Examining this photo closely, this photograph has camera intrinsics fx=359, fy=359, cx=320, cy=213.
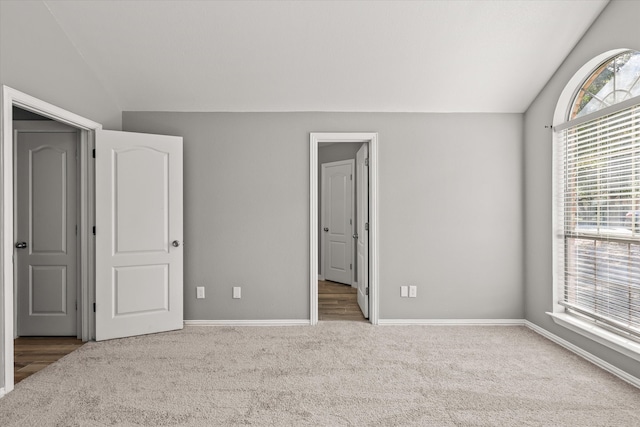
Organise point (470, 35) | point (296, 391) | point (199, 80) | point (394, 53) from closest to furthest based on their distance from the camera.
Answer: point (296, 391)
point (470, 35)
point (394, 53)
point (199, 80)

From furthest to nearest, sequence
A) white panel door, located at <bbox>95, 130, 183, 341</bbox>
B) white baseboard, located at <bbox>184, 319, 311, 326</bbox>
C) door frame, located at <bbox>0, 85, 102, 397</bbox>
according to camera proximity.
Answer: white baseboard, located at <bbox>184, 319, 311, 326</bbox> < white panel door, located at <bbox>95, 130, 183, 341</bbox> < door frame, located at <bbox>0, 85, 102, 397</bbox>

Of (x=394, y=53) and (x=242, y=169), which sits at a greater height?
(x=394, y=53)

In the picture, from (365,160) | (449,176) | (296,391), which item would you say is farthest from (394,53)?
(296,391)

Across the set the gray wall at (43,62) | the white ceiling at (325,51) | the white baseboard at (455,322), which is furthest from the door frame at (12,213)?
the white baseboard at (455,322)

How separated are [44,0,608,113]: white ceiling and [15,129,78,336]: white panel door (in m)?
0.89

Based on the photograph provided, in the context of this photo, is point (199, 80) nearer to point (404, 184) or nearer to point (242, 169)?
point (242, 169)

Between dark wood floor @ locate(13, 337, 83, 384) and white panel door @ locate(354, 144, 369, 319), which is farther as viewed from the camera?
white panel door @ locate(354, 144, 369, 319)

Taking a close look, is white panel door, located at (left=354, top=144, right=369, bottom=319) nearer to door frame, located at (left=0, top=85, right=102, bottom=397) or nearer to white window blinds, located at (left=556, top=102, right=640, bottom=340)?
white window blinds, located at (left=556, top=102, right=640, bottom=340)

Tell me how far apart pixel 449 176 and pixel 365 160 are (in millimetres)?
940

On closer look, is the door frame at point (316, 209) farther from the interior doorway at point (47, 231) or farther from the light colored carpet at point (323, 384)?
the interior doorway at point (47, 231)

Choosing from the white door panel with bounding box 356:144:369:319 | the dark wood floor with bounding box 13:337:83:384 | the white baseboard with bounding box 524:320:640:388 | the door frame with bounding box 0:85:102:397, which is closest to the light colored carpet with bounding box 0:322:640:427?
the white baseboard with bounding box 524:320:640:388

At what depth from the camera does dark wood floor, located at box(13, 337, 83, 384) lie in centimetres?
286

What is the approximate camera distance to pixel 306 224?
3971mm

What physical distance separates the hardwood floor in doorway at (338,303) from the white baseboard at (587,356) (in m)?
1.78
